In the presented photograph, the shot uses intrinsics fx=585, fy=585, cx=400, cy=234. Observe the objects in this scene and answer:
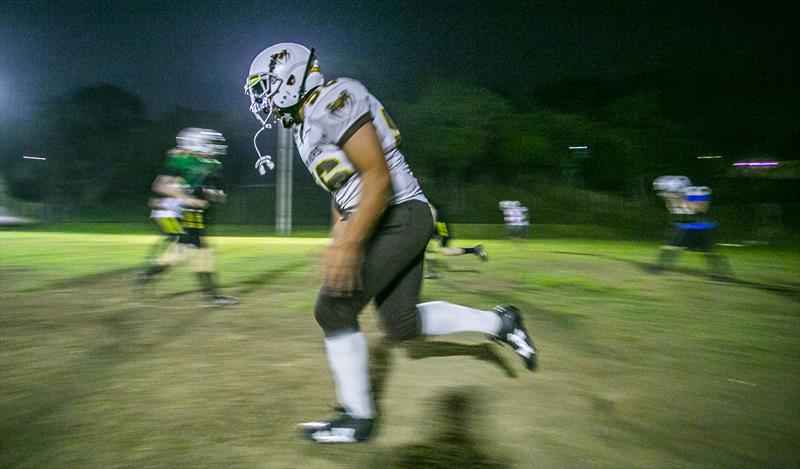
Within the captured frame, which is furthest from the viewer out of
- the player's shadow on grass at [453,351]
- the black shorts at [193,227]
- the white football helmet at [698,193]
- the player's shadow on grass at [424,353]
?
the white football helmet at [698,193]

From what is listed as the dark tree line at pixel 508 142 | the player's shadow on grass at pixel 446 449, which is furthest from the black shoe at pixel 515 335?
the dark tree line at pixel 508 142

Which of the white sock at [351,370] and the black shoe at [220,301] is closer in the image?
the white sock at [351,370]

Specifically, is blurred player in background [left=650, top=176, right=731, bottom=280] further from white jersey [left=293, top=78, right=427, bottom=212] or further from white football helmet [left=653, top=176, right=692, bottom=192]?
white jersey [left=293, top=78, right=427, bottom=212]

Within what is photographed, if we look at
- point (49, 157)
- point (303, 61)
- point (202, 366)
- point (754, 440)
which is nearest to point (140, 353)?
point (202, 366)

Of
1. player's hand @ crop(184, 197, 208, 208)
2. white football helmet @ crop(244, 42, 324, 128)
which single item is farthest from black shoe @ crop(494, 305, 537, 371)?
player's hand @ crop(184, 197, 208, 208)

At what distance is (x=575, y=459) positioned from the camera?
2.79 m

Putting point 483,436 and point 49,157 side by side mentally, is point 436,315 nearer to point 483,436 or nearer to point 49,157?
point 483,436

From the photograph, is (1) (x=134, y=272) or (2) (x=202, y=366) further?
(1) (x=134, y=272)

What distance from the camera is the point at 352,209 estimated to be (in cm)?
287

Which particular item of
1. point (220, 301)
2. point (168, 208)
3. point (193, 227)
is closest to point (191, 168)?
point (168, 208)

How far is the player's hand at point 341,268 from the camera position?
2.62 m

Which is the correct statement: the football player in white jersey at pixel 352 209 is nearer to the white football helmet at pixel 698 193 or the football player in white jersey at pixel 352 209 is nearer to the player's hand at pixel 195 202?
the player's hand at pixel 195 202

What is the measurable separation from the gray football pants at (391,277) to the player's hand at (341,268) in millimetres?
169

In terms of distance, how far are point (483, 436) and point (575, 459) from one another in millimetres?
484
